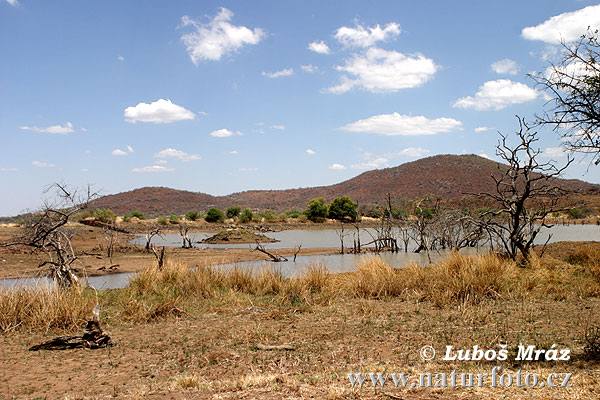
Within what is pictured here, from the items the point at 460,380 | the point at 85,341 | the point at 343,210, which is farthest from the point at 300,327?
the point at 343,210

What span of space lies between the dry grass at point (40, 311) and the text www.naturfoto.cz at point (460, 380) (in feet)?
17.4

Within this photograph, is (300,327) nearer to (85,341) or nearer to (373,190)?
(85,341)

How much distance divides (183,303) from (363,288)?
13.6ft

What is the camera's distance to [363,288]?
10938 millimetres

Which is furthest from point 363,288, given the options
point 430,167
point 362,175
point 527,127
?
point 362,175

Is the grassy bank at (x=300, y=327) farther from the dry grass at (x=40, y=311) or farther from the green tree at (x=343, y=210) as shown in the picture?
the green tree at (x=343, y=210)

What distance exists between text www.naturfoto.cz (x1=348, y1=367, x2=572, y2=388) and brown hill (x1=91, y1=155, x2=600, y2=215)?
86750mm

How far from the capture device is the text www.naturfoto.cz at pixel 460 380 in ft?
15.4

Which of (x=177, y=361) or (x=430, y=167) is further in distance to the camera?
(x=430, y=167)

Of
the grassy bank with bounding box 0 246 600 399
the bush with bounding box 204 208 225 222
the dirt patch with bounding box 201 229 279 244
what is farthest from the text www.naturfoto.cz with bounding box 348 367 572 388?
the bush with bounding box 204 208 225 222

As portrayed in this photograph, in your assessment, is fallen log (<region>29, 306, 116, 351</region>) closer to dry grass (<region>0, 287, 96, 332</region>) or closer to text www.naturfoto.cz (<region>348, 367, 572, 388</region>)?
dry grass (<region>0, 287, 96, 332</region>)

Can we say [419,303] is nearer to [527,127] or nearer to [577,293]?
[577,293]

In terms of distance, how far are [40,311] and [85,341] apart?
68.0 inches

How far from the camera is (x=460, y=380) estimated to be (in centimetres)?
492
